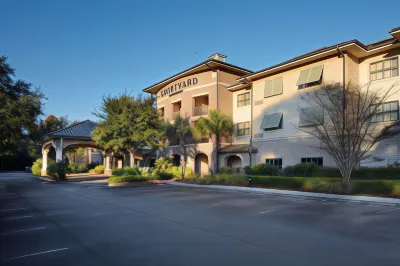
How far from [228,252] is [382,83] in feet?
62.8

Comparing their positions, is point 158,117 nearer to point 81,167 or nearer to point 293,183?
point 293,183

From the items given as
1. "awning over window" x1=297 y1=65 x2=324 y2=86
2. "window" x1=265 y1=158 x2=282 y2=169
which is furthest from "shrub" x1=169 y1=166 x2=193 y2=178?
"awning over window" x1=297 y1=65 x2=324 y2=86

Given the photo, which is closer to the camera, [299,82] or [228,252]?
[228,252]

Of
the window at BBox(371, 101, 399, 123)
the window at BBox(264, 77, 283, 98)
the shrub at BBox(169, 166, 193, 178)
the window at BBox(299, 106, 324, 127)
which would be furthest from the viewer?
the shrub at BBox(169, 166, 193, 178)

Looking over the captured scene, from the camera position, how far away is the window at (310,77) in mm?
22875

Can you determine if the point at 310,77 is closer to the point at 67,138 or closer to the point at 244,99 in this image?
the point at 244,99

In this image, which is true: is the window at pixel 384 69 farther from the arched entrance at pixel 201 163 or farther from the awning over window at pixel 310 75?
the arched entrance at pixel 201 163

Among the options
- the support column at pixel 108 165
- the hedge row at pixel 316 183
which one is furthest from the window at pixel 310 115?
the support column at pixel 108 165

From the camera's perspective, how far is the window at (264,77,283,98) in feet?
85.7

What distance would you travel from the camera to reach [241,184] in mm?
22469

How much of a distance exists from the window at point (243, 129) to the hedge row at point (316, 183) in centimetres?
709

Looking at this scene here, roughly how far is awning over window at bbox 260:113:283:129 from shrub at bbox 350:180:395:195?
10154 millimetres

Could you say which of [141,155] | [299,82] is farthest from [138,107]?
[141,155]

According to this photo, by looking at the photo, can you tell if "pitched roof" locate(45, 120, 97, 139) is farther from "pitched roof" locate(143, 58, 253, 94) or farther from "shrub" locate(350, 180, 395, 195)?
"shrub" locate(350, 180, 395, 195)
